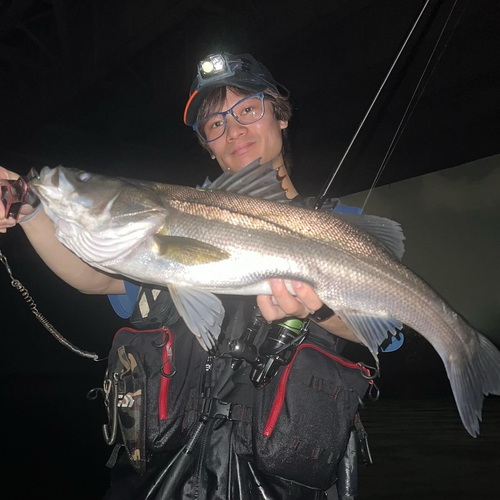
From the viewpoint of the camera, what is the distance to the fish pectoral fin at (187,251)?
2433 mm

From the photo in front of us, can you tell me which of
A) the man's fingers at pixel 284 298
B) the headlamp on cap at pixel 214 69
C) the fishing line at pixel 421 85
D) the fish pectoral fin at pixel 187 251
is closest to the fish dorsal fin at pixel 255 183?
the fish pectoral fin at pixel 187 251

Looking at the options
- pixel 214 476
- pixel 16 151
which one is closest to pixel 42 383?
pixel 16 151

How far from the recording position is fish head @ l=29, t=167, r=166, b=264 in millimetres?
2455

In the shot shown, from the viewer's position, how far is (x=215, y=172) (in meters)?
8.75

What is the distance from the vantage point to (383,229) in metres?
2.64

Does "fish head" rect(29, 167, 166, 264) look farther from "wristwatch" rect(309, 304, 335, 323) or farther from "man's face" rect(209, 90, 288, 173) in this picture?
"man's face" rect(209, 90, 288, 173)

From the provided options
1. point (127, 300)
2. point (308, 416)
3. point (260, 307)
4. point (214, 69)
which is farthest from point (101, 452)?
point (214, 69)

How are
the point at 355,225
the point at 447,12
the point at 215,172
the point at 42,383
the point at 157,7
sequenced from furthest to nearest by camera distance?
the point at 42,383
the point at 215,172
the point at 157,7
the point at 447,12
the point at 355,225

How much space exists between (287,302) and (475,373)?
3.97 ft

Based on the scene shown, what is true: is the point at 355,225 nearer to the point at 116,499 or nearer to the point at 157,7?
the point at 116,499

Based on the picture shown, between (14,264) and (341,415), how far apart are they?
38.0 feet

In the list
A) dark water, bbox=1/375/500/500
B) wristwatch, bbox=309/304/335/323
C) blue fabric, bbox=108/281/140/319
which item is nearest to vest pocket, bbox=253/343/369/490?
wristwatch, bbox=309/304/335/323

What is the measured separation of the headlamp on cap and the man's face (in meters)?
0.16

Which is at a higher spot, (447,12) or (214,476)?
(447,12)
